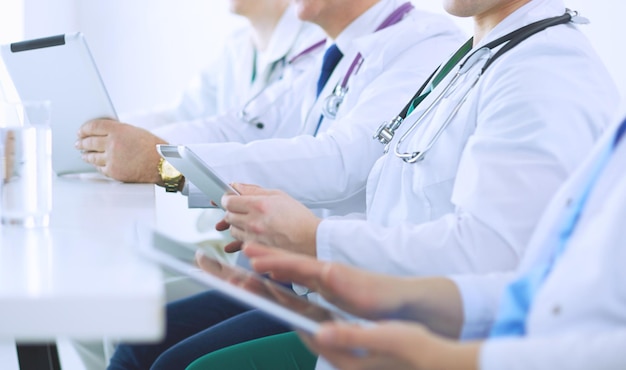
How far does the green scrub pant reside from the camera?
4.19 ft

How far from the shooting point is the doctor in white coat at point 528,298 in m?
0.71

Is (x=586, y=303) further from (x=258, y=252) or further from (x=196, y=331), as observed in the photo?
(x=196, y=331)

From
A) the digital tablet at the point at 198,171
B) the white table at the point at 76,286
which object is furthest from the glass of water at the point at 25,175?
the digital tablet at the point at 198,171

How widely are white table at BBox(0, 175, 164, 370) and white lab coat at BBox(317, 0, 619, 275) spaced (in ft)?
1.07

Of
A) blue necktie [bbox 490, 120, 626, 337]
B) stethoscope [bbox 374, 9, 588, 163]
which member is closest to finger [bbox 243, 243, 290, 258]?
blue necktie [bbox 490, 120, 626, 337]

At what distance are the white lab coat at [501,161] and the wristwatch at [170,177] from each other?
2.07 ft

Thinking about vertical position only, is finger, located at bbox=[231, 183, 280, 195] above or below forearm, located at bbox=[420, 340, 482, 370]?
below

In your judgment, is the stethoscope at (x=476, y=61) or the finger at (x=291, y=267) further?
→ the stethoscope at (x=476, y=61)

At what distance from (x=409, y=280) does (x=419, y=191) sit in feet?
1.17

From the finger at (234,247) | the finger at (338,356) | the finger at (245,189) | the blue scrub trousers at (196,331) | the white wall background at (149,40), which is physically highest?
the finger at (338,356)

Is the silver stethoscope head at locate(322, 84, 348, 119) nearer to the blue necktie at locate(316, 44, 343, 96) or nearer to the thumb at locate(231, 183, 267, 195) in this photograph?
the blue necktie at locate(316, 44, 343, 96)

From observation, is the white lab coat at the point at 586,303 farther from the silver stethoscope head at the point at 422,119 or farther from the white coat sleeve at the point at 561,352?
the silver stethoscope head at the point at 422,119

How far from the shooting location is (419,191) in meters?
1.23

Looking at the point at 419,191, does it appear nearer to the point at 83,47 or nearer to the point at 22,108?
the point at 22,108
